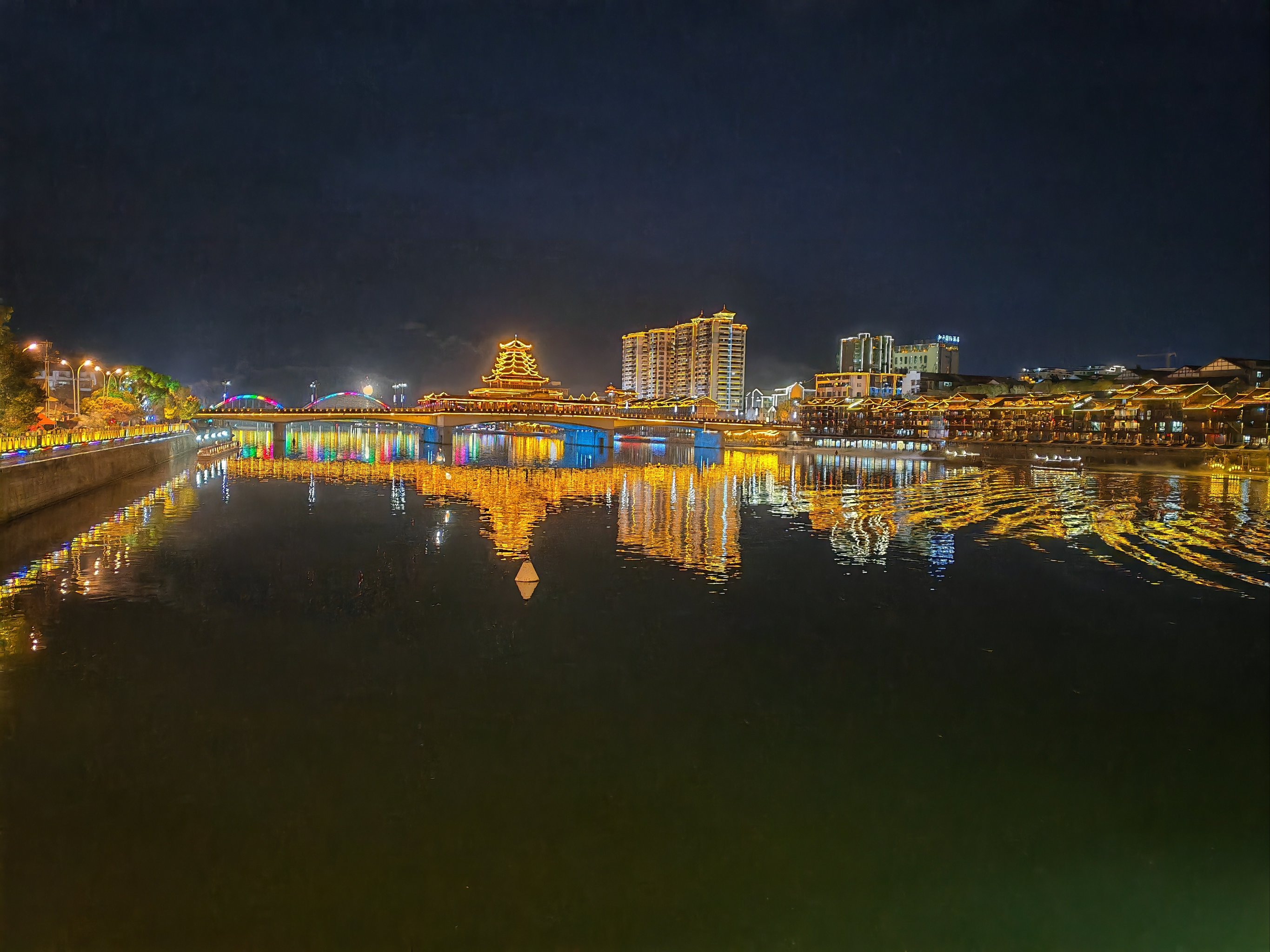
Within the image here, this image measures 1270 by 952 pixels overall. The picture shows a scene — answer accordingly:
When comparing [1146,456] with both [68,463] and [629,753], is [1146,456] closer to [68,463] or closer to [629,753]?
[629,753]

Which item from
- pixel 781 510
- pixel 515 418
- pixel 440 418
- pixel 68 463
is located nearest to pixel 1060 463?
pixel 781 510

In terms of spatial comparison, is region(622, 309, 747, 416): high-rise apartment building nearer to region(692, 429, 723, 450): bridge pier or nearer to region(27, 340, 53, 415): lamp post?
region(692, 429, 723, 450): bridge pier

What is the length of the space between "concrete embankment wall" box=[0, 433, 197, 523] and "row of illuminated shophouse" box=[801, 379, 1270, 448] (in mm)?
66507

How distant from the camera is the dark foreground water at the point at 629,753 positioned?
21.7 feet

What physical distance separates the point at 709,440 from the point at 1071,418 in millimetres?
35786

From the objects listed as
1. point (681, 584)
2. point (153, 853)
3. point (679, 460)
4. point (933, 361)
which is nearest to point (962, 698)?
point (681, 584)

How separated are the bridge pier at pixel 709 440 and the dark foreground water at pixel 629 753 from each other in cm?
6538

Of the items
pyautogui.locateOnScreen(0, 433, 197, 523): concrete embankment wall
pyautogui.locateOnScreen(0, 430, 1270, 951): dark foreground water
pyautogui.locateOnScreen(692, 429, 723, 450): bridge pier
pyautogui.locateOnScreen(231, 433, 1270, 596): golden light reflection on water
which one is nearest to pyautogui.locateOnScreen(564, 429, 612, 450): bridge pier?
pyautogui.locateOnScreen(692, 429, 723, 450): bridge pier

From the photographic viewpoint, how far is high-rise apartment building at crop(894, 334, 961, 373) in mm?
163250

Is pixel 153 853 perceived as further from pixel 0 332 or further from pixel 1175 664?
pixel 0 332

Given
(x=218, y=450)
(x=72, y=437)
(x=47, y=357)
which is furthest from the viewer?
(x=218, y=450)

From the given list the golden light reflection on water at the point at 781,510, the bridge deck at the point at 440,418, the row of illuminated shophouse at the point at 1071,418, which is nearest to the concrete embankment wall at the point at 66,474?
the golden light reflection on water at the point at 781,510

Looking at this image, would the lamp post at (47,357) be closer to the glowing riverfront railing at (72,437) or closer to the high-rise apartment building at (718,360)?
the glowing riverfront railing at (72,437)

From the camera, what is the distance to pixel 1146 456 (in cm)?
6088
